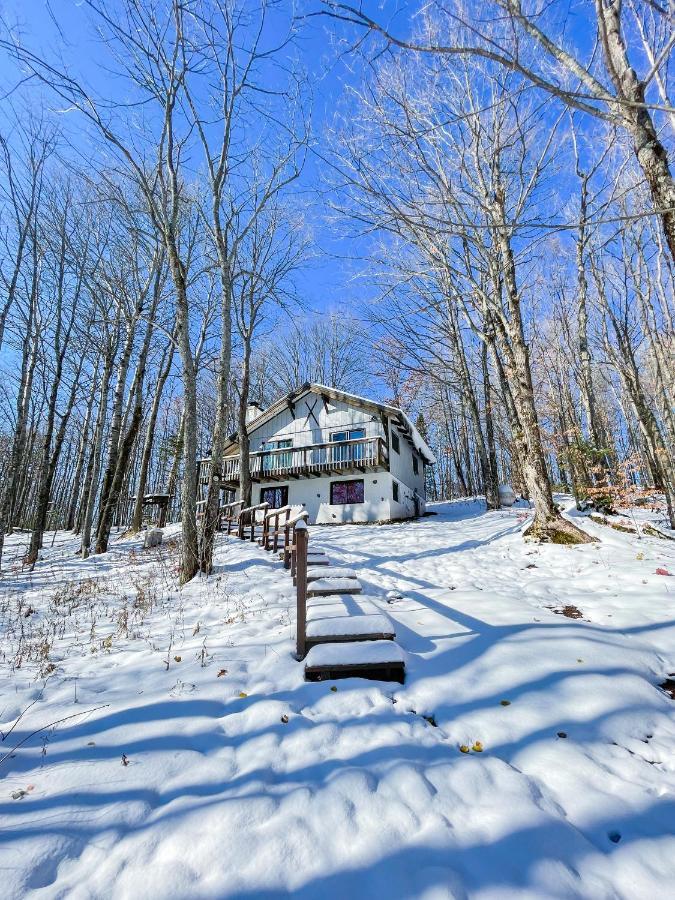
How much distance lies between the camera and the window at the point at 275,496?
19.6 metres

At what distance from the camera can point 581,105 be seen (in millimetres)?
2232

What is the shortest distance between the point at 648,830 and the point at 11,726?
12.3ft

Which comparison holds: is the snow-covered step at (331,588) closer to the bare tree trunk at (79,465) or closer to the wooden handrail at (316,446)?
the wooden handrail at (316,446)

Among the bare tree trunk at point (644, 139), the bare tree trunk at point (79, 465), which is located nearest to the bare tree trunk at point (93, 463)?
the bare tree trunk at point (79, 465)

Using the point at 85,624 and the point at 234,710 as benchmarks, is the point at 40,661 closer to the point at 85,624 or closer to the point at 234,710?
the point at 85,624

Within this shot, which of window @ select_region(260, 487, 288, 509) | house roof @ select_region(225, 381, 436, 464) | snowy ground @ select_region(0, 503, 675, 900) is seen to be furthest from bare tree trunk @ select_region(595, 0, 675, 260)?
window @ select_region(260, 487, 288, 509)

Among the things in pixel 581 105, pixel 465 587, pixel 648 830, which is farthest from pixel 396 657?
pixel 581 105

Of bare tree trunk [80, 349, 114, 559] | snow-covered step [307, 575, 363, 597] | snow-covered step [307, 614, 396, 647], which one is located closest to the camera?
snow-covered step [307, 614, 396, 647]

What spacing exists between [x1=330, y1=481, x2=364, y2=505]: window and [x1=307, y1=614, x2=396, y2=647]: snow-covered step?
1397cm

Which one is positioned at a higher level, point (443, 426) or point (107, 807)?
point (443, 426)

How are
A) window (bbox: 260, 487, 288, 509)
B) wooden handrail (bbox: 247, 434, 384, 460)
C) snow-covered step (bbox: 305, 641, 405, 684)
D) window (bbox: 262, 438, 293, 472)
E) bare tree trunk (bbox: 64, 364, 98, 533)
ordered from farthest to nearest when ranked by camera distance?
window (bbox: 260, 487, 288, 509)
window (bbox: 262, 438, 293, 472)
wooden handrail (bbox: 247, 434, 384, 460)
bare tree trunk (bbox: 64, 364, 98, 533)
snow-covered step (bbox: 305, 641, 405, 684)

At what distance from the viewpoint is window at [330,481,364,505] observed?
704 inches

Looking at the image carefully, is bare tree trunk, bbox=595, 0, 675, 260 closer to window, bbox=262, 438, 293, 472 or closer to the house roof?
the house roof

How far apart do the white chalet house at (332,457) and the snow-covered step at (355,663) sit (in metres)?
13.5
